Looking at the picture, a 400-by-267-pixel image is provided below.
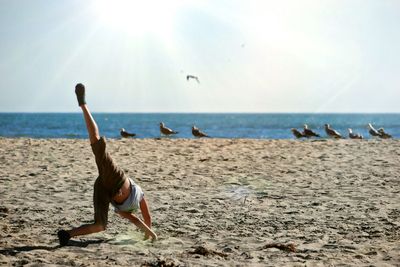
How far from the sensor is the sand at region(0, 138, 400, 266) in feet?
20.1

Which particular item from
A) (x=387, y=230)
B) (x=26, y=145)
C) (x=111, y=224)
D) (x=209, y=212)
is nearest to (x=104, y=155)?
(x=111, y=224)

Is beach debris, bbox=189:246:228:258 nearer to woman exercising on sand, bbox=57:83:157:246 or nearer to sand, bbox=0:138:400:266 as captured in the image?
sand, bbox=0:138:400:266

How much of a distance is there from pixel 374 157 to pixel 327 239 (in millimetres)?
10102

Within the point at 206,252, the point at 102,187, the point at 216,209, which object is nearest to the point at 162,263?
the point at 206,252

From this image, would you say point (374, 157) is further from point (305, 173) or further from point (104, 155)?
point (104, 155)

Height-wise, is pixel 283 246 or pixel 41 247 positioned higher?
pixel 283 246

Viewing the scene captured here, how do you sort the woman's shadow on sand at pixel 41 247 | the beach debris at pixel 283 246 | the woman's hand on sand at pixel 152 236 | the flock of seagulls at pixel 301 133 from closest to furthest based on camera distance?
the woman's shadow on sand at pixel 41 247 → the beach debris at pixel 283 246 → the woman's hand on sand at pixel 152 236 → the flock of seagulls at pixel 301 133

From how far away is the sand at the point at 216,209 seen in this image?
242 inches

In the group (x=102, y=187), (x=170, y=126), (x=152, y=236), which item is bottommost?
(x=170, y=126)

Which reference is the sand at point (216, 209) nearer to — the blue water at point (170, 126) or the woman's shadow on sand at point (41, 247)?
the woman's shadow on sand at point (41, 247)

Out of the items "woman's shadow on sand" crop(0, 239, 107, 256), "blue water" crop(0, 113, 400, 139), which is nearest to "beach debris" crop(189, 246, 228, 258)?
"woman's shadow on sand" crop(0, 239, 107, 256)

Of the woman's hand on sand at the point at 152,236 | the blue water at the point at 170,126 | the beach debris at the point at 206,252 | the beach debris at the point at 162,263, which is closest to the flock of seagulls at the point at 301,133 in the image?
the blue water at the point at 170,126

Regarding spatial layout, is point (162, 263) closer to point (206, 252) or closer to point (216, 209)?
point (206, 252)

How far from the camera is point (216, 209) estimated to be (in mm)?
9016
